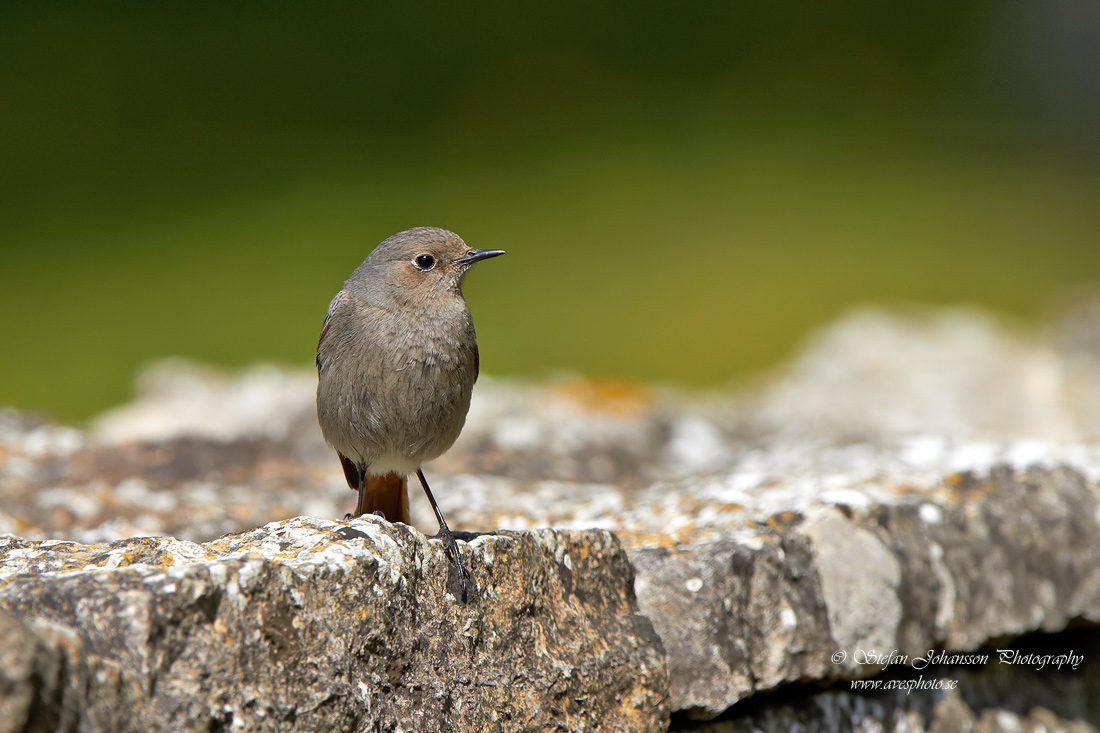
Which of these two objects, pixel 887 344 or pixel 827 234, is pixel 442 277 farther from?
pixel 827 234

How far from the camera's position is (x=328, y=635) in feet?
7.77

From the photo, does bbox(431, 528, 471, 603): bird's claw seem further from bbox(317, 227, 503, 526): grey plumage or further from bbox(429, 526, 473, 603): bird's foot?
bbox(317, 227, 503, 526): grey plumage

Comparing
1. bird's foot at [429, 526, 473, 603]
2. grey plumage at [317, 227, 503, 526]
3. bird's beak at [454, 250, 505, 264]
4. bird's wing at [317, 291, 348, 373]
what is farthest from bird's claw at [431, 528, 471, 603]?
bird's beak at [454, 250, 505, 264]

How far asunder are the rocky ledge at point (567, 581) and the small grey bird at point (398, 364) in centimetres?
47

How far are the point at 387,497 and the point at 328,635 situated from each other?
1672 millimetres

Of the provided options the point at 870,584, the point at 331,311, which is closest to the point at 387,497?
the point at 331,311

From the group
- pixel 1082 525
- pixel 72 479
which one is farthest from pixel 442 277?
pixel 1082 525

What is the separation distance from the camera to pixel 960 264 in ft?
46.7

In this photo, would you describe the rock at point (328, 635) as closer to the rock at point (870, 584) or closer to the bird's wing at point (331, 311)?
the rock at point (870, 584)

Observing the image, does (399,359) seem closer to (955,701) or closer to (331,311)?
(331,311)

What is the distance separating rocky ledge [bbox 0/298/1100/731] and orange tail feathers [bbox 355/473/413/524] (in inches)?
16.8

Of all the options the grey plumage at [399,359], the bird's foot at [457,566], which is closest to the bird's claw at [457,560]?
the bird's foot at [457,566]

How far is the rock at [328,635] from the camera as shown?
2.03 meters

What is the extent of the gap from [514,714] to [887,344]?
7.21 meters
